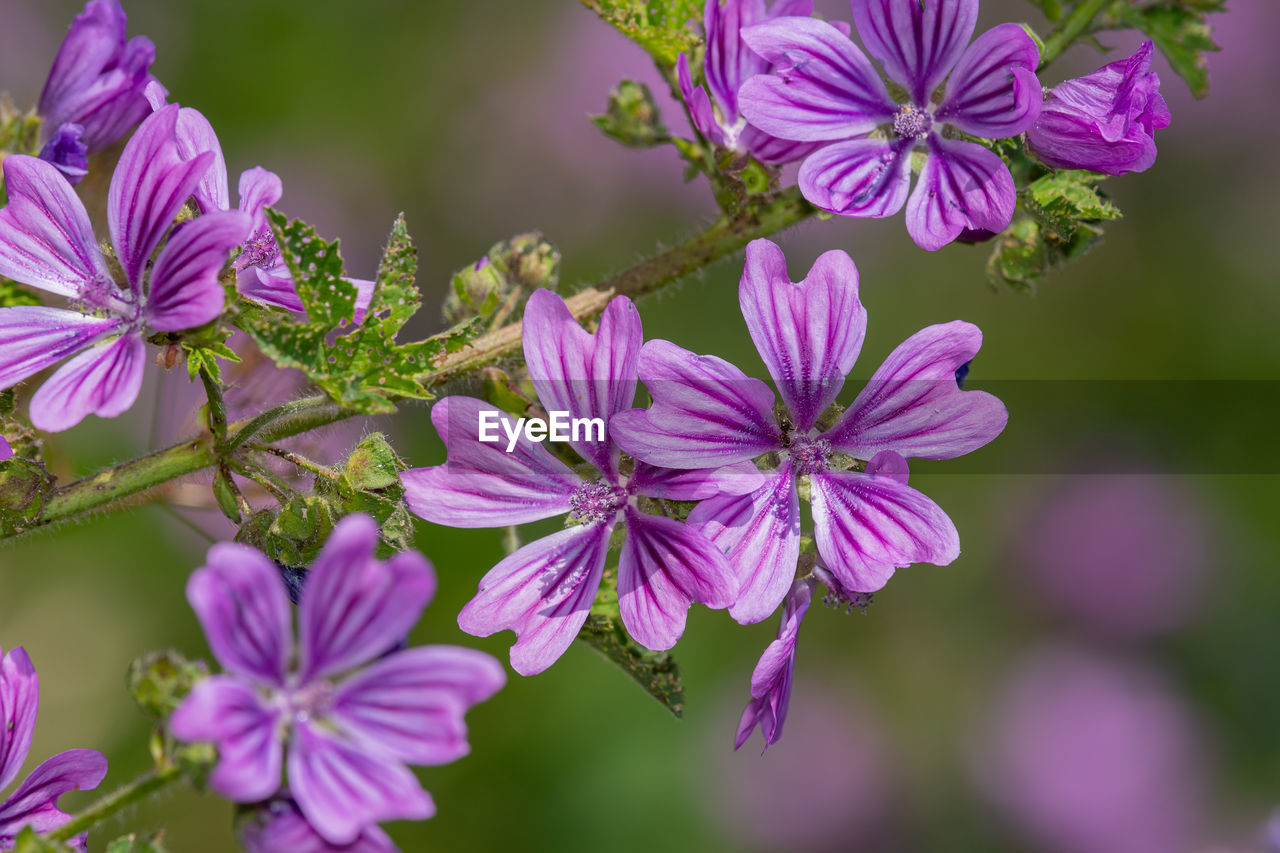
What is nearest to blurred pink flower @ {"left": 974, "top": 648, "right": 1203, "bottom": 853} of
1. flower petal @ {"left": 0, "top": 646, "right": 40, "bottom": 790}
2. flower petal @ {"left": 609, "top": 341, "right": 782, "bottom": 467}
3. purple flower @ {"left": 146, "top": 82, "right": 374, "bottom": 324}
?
flower petal @ {"left": 609, "top": 341, "right": 782, "bottom": 467}

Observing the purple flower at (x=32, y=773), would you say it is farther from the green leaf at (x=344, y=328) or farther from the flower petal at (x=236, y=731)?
the green leaf at (x=344, y=328)

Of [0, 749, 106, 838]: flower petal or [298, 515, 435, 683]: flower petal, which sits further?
[0, 749, 106, 838]: flower petal

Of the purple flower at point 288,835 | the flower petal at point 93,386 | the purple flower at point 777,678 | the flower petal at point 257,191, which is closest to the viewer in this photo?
the purple flower at point 288,835

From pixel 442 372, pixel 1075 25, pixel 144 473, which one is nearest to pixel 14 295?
pixel 144 473

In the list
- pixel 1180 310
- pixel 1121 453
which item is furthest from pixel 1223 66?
pixel 1121 453

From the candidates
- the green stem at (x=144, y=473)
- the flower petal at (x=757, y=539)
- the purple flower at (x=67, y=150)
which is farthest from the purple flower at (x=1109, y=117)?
the purple flower at (x=67, y=150)

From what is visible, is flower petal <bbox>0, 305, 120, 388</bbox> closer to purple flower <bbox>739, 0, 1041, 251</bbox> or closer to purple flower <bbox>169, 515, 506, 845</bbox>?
purple flower <bbox>169, 515, 506, 845</bbox>

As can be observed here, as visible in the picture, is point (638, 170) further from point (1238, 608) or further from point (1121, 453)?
point (1238, 608)
